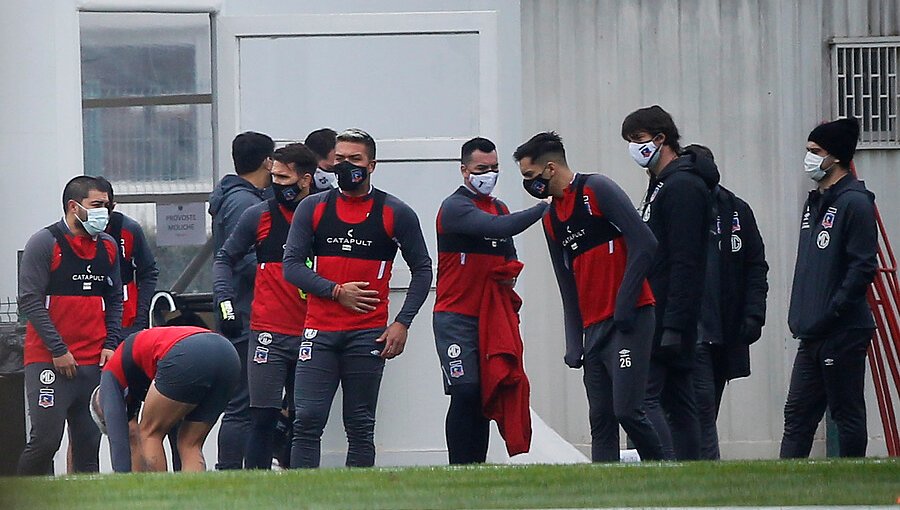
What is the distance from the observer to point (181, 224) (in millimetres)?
10500

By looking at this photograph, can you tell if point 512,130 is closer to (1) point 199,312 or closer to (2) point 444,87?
(2) point 444,87

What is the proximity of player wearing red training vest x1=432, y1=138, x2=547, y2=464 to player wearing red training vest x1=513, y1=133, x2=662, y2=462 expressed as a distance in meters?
0.37

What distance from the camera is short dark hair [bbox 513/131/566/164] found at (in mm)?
6289

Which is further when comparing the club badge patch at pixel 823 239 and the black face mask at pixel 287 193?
the black face mask at pixel 287 193

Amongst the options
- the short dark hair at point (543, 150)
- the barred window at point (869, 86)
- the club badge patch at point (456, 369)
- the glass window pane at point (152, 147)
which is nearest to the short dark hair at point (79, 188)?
the club badge patch at point (456, 369)

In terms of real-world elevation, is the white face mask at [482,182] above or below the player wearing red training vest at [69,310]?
above

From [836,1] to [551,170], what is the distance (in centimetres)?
444

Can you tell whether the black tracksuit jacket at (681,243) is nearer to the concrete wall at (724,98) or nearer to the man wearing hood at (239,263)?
the man wearing hood at (239,263)

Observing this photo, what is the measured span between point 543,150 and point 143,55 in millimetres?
4560

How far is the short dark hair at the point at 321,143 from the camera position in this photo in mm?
7406

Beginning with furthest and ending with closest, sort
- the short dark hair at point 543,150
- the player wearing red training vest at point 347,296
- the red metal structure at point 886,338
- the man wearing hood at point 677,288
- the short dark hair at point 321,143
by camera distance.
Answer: the red metal structure at point 886,338 → the short dark hair at point 321,143 → the player wearing red training vest at point 347,296 → the short dark hair at point 543,150 → the man wearing hood at point 677,288

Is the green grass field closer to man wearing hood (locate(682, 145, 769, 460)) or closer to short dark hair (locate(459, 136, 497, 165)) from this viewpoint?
man wearing hood (locate(682, 145, 769, 460))

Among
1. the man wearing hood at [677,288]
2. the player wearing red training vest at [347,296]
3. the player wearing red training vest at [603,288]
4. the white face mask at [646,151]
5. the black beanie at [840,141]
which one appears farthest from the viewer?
the black beanie at [840,141]

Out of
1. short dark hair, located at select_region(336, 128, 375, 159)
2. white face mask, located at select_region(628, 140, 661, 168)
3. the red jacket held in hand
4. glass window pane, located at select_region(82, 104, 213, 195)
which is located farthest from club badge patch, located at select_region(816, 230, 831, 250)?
glass window pane, located at select_region(82, 104, 213, 195)
